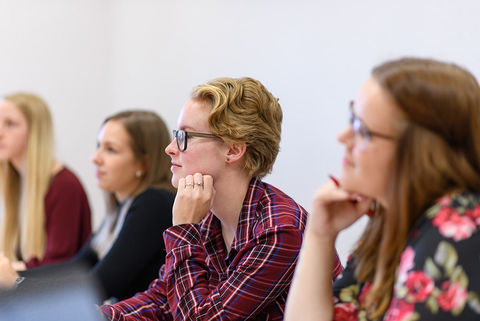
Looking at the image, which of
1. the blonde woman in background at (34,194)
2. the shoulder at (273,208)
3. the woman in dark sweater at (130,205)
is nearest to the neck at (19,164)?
the blonde woman in background at (34,194)

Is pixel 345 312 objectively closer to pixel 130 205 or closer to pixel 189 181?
pixel 189 181

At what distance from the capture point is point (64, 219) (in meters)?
A: 2.85

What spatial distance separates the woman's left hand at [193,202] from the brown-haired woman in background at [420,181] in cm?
53

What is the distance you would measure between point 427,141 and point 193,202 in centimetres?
72

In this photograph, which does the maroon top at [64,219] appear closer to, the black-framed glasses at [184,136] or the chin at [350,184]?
the black-framed glasses at [184,136]

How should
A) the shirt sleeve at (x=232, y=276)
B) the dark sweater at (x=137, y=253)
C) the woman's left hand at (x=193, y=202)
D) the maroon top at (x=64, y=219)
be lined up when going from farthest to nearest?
the maroon top at (x=64, y=219)
the dark sweater at (x=137, y=253)
the woman's left hand at (x=193, y=202)
the shirt sleeve at (x=232, y=276)

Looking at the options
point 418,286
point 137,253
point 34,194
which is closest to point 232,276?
point 418,286

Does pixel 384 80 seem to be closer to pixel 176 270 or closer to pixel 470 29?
pixel 176 270

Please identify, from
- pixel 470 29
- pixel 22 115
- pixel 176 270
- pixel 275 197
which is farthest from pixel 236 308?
pixel 22 115

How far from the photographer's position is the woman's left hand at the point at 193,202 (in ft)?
5.21

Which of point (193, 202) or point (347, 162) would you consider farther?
point (193, 202)

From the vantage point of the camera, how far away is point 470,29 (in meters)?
2.01

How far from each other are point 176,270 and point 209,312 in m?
0.14

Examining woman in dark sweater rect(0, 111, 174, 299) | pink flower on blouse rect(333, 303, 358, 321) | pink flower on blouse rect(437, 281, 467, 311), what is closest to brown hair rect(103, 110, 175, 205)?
woman in dark sweater rect(0, 111, 174, 299)
